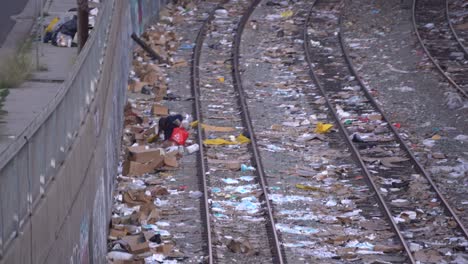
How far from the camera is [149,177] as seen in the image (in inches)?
551

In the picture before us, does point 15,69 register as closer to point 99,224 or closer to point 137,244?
point 137,244

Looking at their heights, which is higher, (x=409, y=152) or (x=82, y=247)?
(x=82, y=247)

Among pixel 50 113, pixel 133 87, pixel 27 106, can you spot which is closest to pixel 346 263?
pixel 50 113

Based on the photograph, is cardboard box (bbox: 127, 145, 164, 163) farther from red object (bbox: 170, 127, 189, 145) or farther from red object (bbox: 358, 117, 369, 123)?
red object (bbox: 358, 117, 369, 123)

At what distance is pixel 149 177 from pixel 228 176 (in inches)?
47.8

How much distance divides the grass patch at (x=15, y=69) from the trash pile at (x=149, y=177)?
2.02m

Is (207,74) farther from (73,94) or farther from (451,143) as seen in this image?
(73,94)

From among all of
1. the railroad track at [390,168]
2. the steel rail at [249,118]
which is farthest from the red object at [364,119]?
the steel rail at [249,118]

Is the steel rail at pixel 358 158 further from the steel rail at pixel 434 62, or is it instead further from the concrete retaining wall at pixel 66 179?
the concrete retaining wall at pixel 66 179

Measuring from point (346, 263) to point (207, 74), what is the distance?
34.0 ft

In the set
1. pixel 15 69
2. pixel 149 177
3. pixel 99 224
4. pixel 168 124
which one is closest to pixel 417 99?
Result: pixel 168 124

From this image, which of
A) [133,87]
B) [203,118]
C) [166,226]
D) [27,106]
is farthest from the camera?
[133,87]

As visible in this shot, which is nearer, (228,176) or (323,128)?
(228,176)

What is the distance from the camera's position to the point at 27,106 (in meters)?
14.5
